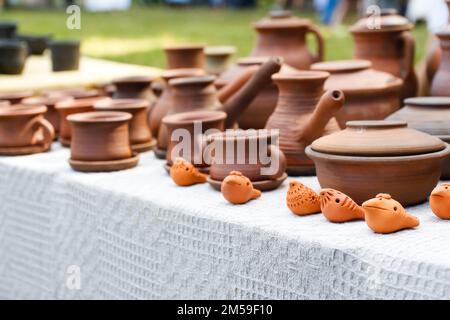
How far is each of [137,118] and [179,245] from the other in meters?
0.79

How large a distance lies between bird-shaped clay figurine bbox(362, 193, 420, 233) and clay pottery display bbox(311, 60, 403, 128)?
770 mm

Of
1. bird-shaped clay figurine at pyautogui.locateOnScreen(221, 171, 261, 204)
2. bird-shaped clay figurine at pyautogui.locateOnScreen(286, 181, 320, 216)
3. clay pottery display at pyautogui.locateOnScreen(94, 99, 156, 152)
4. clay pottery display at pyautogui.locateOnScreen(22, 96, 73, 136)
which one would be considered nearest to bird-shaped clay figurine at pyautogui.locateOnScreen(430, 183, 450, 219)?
bird-shaped clay figurine at pyautogui.locateOnScreen(286, 181, 320, 216)

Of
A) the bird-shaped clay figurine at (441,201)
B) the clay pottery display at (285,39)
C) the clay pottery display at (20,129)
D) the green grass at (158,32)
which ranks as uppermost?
the clay pottery display at (285,39)

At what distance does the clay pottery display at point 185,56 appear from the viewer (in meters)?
2.99

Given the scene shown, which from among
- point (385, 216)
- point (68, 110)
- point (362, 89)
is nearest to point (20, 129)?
point (68, 110)

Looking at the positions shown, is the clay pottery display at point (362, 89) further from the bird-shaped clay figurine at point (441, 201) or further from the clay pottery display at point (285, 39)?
the bird-shaped clay figurine at point (441, 201)

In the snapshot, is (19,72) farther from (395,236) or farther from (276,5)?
(276,5)

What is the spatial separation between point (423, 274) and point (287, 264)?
33cm

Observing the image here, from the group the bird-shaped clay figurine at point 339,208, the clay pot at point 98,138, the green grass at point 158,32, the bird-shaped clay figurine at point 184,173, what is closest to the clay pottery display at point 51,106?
the clay pot at point 98,138

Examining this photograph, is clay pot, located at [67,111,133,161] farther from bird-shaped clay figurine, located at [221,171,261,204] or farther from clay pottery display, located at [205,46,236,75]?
clay pottery display, located at [205,46,236,75]

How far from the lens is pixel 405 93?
2699 millimetres

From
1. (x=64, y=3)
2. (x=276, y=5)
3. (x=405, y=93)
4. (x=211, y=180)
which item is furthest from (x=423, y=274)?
(x=64, y=3)

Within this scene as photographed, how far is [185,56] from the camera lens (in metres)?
3.00

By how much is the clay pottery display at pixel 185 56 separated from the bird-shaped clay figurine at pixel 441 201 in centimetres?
153
